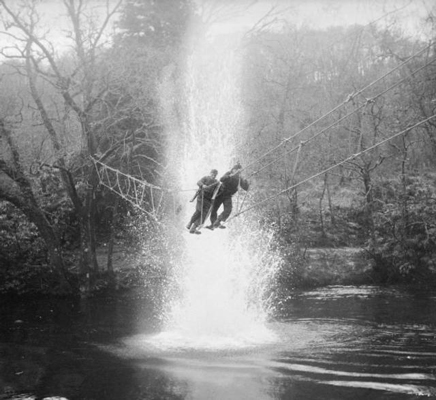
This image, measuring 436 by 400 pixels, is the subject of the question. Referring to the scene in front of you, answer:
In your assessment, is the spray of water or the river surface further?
the spray of water

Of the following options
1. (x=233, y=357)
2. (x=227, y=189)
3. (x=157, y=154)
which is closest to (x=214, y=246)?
(x=157, y=154)

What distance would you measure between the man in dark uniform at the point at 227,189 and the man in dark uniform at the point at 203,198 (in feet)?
0.66

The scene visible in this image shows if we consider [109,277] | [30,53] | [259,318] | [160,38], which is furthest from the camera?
[160,38]

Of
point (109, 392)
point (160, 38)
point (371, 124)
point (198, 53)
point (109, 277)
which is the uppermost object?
point (160, 38)

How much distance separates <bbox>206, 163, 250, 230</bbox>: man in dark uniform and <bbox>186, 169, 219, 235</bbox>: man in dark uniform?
0.20 m

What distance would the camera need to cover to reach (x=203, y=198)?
15.8m

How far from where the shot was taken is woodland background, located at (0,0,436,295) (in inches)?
916

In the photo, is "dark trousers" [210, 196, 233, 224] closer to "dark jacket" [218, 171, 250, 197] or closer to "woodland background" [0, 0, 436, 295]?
"dark jacket" [218, 171, 250, 197]

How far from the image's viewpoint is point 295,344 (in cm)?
1490

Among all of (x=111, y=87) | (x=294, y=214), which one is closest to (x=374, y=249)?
(x=294, y=214)

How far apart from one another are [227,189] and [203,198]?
0.76 meters

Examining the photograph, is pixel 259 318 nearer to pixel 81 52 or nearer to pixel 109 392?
pixel 109 392

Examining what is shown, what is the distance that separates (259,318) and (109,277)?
29.7 feet

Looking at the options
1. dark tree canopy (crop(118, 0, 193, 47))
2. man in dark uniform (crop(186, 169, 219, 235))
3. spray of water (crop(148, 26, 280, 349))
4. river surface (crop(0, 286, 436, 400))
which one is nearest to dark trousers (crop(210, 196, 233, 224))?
man in dark uniform (crop(186, 169, 219, 235))
